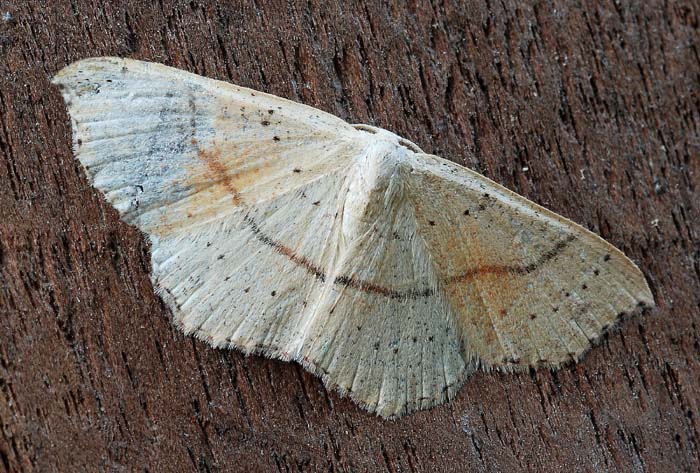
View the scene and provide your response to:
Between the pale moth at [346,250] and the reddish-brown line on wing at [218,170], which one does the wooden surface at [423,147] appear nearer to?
the pale moth at [346,250]

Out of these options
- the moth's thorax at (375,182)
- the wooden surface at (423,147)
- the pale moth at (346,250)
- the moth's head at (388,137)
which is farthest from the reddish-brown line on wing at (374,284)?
the moth's head at (388,137)

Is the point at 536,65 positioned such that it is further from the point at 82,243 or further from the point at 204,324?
the point at 82,243

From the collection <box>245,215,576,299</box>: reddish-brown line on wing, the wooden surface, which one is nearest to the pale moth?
<box>245,215,576,299</box>: reddish-brown line on wing

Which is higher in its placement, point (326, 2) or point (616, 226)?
point (326, 2)

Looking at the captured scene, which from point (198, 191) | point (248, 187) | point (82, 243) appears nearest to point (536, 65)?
point (248, 187)

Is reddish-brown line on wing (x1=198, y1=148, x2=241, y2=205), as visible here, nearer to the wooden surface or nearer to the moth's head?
the wooden surface

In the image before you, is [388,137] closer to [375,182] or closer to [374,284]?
[375,182]
